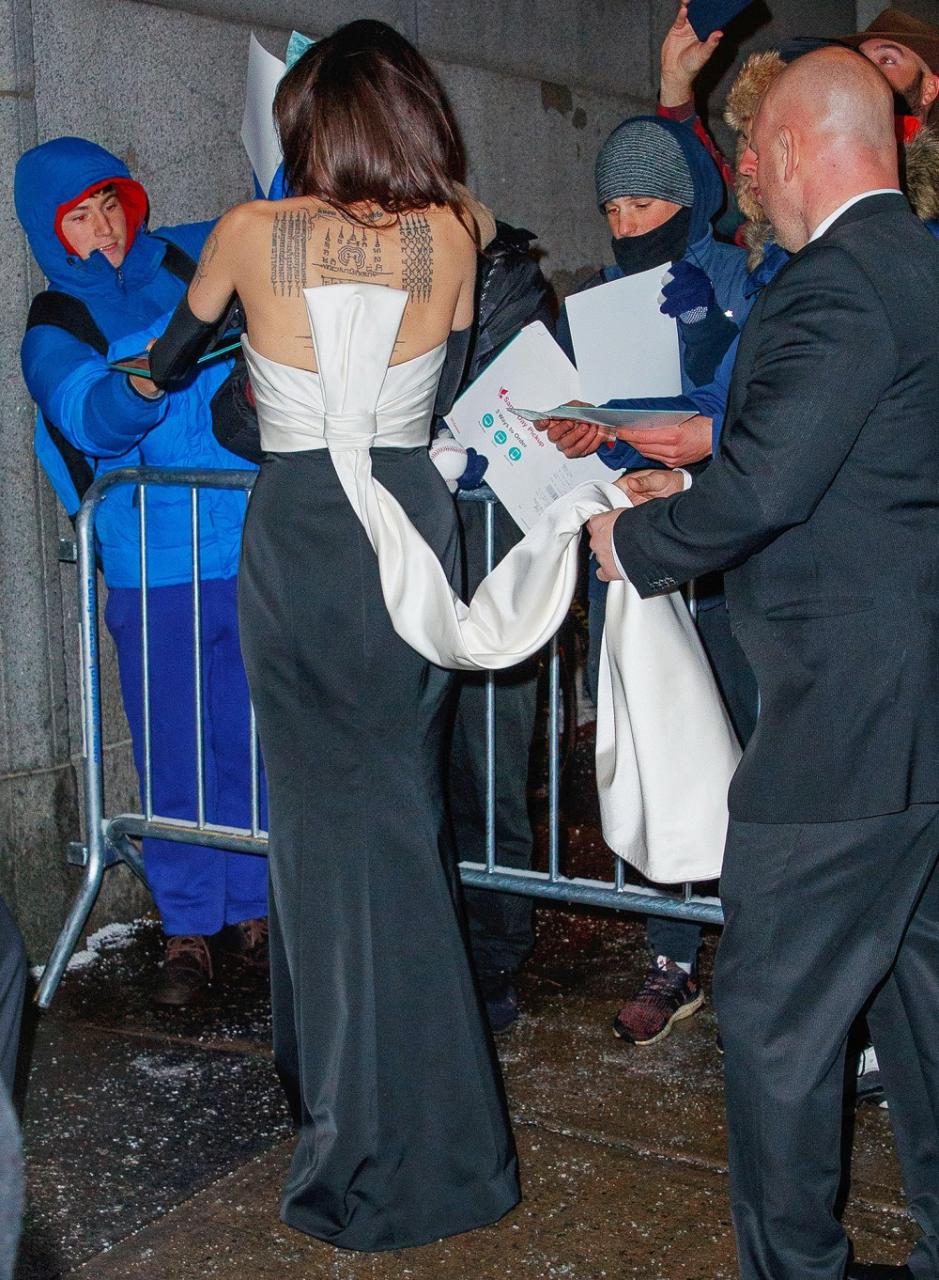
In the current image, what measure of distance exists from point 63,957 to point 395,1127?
1639 millimetres

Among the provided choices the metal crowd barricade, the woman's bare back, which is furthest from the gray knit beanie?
the woman's bare back

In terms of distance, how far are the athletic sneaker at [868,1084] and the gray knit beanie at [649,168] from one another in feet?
6.96

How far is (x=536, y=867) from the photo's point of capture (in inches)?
221

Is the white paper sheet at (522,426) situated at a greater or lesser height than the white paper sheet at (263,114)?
lesser

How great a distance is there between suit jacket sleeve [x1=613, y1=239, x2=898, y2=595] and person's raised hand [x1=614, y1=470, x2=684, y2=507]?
535 mm

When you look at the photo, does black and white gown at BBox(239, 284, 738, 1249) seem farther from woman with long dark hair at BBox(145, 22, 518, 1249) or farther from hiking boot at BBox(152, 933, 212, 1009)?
hiking boot at BBox(152, 933, 212, 1009)

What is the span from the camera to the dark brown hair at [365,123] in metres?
3.11

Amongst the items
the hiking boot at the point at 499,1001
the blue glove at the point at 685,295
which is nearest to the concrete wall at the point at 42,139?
the hiking boot at the point at 499,1001

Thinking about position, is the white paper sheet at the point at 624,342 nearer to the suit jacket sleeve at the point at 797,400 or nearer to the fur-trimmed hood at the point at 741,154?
the fur-trimmed hood at the point at 741,154

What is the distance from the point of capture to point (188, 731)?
4.82 metres

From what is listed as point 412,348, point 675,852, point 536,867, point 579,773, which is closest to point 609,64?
point 579,773

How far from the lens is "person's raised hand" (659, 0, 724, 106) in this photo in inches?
181

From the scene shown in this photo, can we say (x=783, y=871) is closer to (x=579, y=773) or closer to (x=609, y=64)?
(x=579, y=773)

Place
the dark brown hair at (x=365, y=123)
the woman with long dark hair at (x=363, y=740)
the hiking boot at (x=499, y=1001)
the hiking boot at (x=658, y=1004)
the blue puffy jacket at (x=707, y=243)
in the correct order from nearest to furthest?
the dark brown hair at (x=365, y=123), the woman with long dark hair at (x=363, y=740), the blue puffy jacket at (x=707, y=243), the hiking boot at (x=658, y=1004), the hiking boot at (x=499, y=1001)
